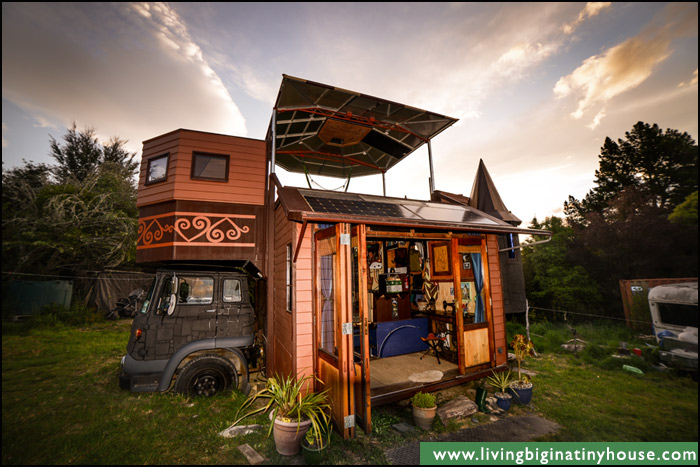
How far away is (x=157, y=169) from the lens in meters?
7.38

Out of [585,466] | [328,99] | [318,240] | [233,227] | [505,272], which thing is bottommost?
[585,466]

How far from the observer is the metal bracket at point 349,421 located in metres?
4.30

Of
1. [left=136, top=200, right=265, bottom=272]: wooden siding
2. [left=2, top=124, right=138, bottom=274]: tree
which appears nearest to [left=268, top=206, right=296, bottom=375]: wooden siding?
[left=136, top=200, right=265, bottom=272]: wooden siding

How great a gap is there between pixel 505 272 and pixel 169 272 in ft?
42.3

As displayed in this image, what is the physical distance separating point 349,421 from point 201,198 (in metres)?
6.27

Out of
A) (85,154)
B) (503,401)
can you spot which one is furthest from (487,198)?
(85,154)

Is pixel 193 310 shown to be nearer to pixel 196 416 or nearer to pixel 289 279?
pixel 196 416

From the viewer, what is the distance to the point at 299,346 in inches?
200

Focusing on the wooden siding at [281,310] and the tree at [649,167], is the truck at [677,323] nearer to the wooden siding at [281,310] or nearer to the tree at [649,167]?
the wooden siding at [281,310]

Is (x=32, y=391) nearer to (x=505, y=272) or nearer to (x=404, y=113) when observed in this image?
(x=404, y=113)

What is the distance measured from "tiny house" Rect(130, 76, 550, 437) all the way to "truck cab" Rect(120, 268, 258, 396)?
0.68 meters

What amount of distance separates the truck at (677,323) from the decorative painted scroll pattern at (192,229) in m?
11.4

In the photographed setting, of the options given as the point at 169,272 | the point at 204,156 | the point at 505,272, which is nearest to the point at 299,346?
the point at 169,272

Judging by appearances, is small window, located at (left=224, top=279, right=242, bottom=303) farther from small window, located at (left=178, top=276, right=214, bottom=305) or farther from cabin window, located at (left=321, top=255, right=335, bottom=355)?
cabin window, located at (left=321, top=255, right=335, bottom=355)
